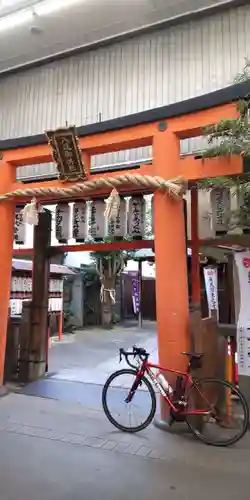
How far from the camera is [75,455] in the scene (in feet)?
13.6

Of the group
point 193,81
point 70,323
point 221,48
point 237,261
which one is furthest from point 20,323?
point 70,323

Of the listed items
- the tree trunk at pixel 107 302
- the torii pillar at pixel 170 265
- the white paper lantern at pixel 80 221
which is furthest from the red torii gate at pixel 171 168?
the tree trunk at pixel 107 302

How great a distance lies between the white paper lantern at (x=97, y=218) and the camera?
635 cm

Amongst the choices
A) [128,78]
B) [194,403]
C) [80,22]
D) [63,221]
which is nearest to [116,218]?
[63,221]

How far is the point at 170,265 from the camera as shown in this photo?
514 cm

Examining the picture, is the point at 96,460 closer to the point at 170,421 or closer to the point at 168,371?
the point at 170,421

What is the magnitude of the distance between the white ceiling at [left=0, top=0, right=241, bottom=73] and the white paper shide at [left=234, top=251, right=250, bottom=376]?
6.49m

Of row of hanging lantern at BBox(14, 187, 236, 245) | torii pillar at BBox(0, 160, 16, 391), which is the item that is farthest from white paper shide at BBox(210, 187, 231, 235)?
torii pillar at BBox(0, 160, 16, 391)

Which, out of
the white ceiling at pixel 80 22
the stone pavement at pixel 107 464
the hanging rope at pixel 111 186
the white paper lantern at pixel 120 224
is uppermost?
the white ceiling at pixel 80 22

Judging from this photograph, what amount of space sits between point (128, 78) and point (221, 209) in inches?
234

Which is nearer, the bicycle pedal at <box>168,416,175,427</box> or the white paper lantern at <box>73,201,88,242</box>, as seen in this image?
the bicycle pedal at <box>168,416,175,427</box>

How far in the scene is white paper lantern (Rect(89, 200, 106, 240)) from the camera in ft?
20.8

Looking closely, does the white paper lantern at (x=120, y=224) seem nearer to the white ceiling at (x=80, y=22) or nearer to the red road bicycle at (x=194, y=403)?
the red road bicycle at (x=194, y=403)

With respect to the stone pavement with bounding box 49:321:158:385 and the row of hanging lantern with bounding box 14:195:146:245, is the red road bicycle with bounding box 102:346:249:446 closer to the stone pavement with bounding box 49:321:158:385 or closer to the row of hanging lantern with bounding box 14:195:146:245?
the row of hanging lantern with bounding box 14:195:146:245
